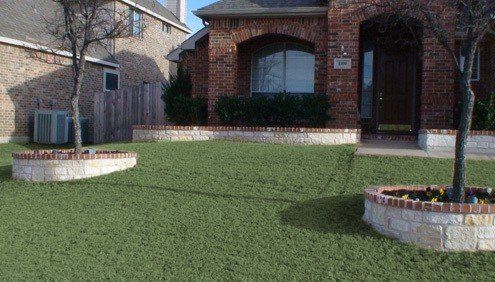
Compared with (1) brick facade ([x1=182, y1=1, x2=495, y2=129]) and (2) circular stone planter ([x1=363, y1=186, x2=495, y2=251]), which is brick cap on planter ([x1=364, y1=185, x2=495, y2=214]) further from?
(1) brick facade ([x1=182, y1=1, x2=495, y2=129])

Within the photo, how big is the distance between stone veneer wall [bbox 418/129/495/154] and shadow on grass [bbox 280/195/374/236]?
164 inches

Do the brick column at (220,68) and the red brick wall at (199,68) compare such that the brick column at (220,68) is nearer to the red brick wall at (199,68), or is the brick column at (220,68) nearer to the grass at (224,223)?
the red brick wall at (199,68)

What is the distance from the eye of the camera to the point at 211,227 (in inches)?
240

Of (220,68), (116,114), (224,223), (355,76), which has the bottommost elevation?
(224,223)

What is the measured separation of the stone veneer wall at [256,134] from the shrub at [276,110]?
35.0 inches

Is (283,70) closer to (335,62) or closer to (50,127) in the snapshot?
(335,62)

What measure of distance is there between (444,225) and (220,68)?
9250 mm

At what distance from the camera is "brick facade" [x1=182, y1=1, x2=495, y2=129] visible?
12.2 meters

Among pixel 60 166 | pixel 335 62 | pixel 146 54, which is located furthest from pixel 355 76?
pixel 146 54

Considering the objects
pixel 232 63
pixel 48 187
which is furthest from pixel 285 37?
pixel 48 187

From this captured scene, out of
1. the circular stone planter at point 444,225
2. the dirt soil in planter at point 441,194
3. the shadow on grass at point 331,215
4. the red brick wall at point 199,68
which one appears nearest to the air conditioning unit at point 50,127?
the red brick wall at point 199,68

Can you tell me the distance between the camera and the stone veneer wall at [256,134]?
11555mm

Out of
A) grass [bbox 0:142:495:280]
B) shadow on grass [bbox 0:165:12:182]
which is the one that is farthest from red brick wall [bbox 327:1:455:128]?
shadow on grass [bbox 0:165:12:182]

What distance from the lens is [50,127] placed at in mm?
16719
